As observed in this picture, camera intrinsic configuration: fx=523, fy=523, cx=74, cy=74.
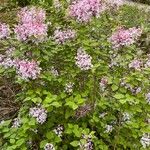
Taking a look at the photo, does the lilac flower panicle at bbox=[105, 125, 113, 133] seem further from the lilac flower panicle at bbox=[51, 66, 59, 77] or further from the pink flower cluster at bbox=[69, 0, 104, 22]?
the pink flower cluster at bbox=[69, 0, 104, 22]

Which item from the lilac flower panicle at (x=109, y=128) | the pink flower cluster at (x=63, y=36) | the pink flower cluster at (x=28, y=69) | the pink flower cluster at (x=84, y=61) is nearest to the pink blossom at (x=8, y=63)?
the pink flower cluster at (x=28, y=69)

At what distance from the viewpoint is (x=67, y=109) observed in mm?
4070

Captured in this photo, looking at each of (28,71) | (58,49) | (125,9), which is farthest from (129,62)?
(125,9)

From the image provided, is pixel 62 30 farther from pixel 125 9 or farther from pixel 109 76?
pixel 125 9

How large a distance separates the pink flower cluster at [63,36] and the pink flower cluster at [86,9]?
0.19 metres

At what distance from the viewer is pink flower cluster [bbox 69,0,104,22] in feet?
12.8

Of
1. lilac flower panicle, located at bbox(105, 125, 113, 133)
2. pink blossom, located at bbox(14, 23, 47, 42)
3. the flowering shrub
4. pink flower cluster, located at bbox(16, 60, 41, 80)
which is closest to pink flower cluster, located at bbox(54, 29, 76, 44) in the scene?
the flowering shrub

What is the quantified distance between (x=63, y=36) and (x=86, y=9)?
1.14 ft

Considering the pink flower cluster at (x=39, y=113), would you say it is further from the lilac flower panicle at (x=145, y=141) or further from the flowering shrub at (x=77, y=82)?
the lilac flower panicle at (x=145, y=141)

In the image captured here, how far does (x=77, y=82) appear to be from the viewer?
13.7 feet

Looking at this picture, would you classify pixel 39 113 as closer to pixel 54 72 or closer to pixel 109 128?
pixel 54 72

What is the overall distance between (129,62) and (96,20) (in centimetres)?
45

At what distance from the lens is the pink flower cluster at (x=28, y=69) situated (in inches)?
147

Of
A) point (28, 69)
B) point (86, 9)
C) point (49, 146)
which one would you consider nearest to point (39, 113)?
point (49, 146)
